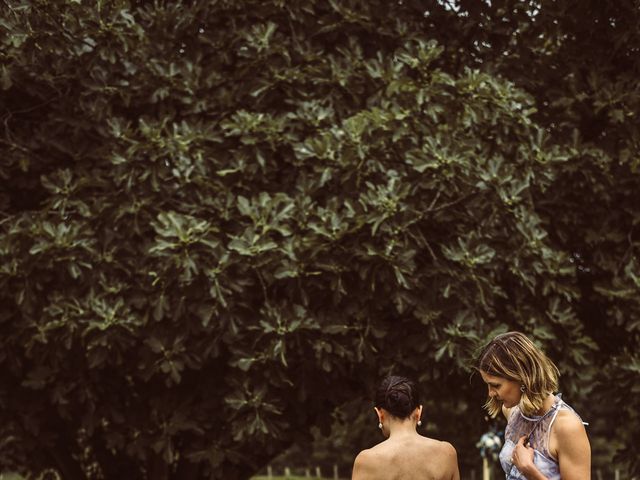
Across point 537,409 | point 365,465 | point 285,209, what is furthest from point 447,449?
point 285,209

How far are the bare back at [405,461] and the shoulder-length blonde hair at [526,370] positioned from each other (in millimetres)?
868

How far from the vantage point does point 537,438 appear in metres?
5.06

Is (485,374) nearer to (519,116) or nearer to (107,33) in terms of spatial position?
(519,116)

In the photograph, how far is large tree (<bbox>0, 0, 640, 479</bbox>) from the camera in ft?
34.9

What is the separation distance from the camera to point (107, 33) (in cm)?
1141

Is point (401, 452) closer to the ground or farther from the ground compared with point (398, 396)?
closer to the ground

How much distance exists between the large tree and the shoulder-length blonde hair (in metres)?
5.38

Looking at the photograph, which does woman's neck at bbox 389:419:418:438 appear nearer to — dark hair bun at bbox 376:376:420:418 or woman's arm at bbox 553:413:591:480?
dark hair bun at bbox 376:376:420:418

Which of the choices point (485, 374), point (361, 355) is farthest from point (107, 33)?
point (485, 374)

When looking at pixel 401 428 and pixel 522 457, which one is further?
pixel 401 428

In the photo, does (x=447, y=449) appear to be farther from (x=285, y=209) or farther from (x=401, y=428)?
(x=285, y=209)

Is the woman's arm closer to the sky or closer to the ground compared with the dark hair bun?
closer to the ground

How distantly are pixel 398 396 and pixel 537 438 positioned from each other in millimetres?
789

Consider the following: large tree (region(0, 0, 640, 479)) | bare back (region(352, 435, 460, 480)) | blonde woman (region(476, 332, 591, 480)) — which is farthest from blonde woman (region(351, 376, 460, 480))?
large tree (region(0, 0, 640, 479))
